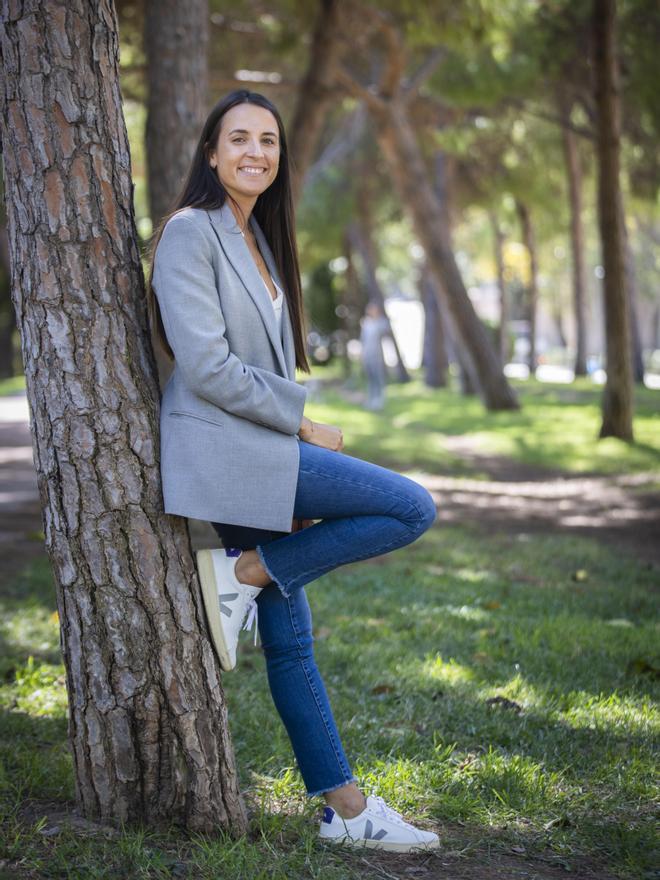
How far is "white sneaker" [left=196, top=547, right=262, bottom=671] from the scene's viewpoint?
9.30 ft

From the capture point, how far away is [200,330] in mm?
2645

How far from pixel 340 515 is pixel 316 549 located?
120mm

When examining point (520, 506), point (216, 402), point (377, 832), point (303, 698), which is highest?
point (216, 402)

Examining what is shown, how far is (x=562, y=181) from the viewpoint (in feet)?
80.0

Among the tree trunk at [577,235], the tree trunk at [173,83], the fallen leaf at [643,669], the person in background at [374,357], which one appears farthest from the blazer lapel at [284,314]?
the tree trunk at [577,235]

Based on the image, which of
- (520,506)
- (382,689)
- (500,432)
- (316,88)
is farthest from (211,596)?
(500,432)

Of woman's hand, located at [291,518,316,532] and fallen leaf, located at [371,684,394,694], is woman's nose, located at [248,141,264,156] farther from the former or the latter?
fallen leaf, located at [371,684,394,694]

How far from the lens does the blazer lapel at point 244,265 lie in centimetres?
281

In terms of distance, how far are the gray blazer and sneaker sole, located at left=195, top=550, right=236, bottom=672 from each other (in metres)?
0.19

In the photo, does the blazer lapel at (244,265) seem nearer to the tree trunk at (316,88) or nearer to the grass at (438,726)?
the grass at (438,726)

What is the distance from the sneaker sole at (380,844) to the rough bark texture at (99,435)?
36cm

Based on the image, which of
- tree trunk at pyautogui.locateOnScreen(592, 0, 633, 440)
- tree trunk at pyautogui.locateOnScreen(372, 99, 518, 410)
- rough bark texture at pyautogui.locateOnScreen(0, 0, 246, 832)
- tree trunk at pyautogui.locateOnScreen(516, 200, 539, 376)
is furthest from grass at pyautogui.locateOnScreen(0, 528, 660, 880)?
tree trunk at pyautogui.locateOnScreen(516, 200, 539, 376)

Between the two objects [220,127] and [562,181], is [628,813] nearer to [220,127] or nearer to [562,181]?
[220,127]

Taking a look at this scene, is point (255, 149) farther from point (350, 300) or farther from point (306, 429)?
point (350, 300)
